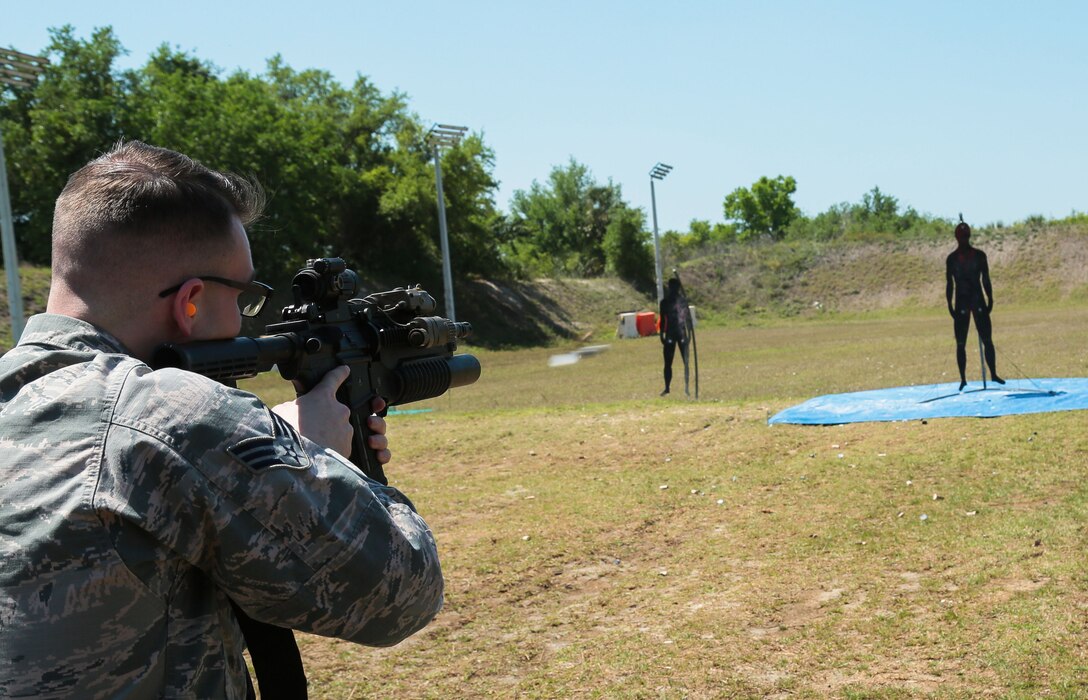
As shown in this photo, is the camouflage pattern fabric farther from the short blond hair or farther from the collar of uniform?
the short blond hair

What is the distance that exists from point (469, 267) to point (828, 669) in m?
52.8

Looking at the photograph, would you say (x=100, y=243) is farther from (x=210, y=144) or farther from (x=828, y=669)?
(x=210, y=144)

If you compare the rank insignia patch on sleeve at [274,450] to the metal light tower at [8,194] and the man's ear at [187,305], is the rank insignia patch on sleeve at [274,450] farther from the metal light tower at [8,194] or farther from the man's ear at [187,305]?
the metal light tower at [8,194]

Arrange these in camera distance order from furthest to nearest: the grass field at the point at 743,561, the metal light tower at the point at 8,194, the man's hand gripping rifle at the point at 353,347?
the metal light tower at the point at 8,194, the grass field at the point at 743,561, the man's hand gripping rifle at the point at 353,347

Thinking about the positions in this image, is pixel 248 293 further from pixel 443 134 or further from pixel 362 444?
pixel 443 134

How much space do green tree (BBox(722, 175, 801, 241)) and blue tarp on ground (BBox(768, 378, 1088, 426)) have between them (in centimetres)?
10592

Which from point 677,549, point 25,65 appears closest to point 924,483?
point 677,549

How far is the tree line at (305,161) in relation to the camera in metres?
39.6

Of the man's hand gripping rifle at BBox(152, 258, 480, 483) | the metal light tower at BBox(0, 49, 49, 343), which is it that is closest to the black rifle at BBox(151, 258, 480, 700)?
the man's hand gripping rifle at BBox(152, 258, 480, 483)

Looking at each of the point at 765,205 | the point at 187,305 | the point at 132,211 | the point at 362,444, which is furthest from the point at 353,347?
the point at 765,205

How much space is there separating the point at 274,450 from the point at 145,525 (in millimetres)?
231

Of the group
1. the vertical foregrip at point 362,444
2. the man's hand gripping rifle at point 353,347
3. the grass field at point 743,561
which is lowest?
the grass field at point 743,561

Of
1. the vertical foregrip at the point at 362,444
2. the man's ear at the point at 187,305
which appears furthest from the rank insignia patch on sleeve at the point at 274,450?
the vertical foregrip at the point at 362,444

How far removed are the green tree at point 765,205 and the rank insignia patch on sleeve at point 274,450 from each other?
118054mm
